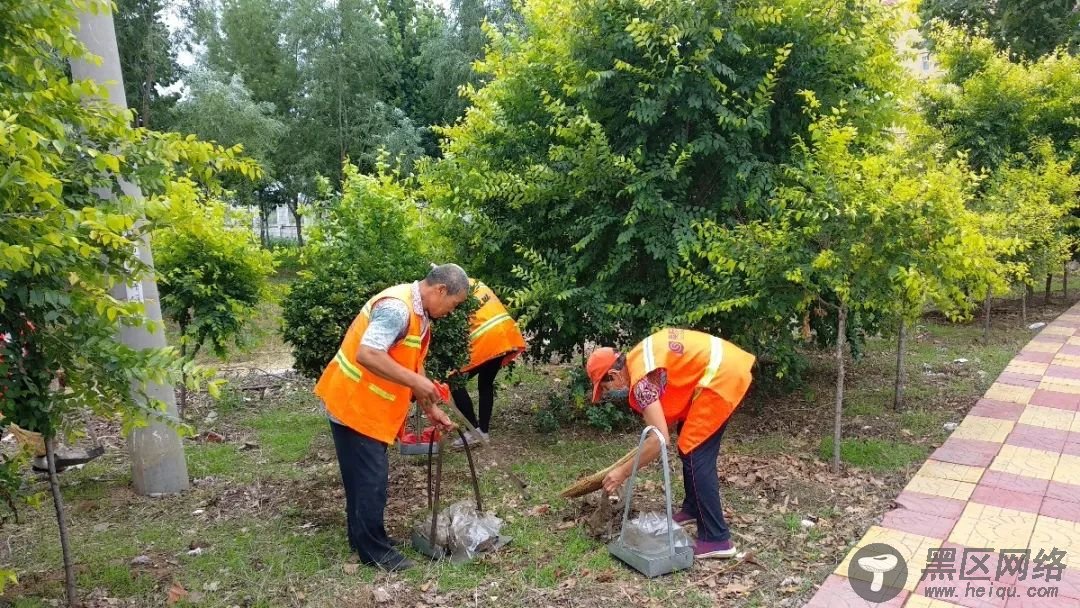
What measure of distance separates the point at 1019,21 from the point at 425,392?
16.0 m

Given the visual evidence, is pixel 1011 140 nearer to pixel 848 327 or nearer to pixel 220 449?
pixel 848 327

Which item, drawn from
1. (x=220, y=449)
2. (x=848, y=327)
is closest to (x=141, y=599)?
(x=220, y=449)

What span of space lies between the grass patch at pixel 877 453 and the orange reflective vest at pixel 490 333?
2634 mm

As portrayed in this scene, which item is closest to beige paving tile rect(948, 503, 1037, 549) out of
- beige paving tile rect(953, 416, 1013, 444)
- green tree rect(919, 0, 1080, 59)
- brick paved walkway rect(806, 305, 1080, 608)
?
brick paved walkway rect(806, 305, 1080, 608)

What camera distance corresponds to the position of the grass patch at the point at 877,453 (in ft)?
17.7

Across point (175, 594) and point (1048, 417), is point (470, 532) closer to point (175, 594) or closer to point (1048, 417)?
point (175, 594)

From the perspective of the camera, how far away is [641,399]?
3791mm

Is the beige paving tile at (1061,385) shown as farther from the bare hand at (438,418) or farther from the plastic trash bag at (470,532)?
the bare hand at (438,418)

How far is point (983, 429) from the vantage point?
20.0 feet

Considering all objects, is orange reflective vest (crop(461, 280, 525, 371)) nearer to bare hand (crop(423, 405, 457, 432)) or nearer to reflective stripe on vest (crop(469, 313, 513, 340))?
reflective stripe on vest (crop(469, 313, 513, 340))

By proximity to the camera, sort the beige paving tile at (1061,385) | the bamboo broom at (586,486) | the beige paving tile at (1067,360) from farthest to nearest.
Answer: the beige paving tile at (1067,360) → the beige paving tile at (1061,385) → the bamboo broom at (586,486)

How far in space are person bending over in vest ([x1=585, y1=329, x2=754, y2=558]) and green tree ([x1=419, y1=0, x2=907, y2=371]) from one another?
6.12 feet

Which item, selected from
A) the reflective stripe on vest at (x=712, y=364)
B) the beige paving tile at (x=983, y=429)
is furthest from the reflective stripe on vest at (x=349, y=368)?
the beige paving tile at (x=983, y=429)

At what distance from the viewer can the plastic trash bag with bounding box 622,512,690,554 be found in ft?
13.0
